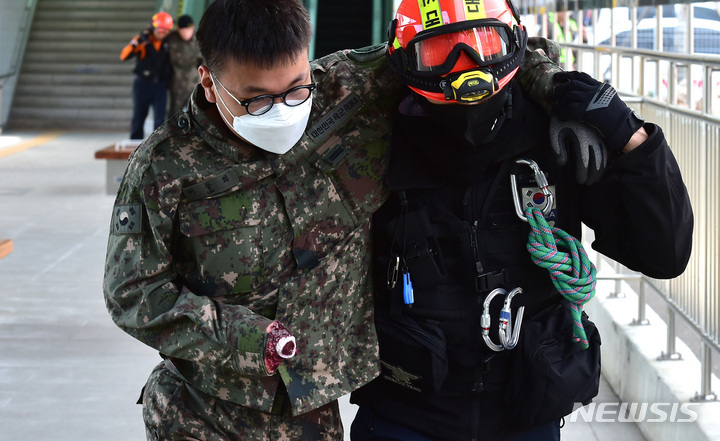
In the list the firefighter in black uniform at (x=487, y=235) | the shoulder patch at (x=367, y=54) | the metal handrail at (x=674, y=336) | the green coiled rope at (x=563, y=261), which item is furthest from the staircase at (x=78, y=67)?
the green coiled rope at (x=563, y=261)

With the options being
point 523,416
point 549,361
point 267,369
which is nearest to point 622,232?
point 549,361

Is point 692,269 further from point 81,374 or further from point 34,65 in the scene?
point 34,65

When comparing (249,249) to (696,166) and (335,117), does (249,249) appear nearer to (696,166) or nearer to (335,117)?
(335,117)

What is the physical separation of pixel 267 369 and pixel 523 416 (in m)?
0.59

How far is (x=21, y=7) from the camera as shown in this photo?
606 inches

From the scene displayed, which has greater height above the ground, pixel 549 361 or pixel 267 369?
pixel 267 369

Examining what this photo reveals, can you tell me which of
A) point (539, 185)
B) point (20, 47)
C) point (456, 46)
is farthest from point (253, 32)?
point (20, 47)

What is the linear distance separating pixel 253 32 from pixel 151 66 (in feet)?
29.2

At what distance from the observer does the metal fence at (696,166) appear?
122 inches

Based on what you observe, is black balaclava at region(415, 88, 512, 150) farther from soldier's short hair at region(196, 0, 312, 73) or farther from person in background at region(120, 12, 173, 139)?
person in background at region(120, 12, 173, 139)

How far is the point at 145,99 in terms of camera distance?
424 inches

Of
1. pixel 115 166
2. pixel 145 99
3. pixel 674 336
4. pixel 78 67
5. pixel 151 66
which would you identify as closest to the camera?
pixel 674 336

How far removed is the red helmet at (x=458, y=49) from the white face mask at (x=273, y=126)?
24cm

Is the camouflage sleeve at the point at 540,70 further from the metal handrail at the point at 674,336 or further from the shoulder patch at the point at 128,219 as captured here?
the metal handrail at the point at 674,336
